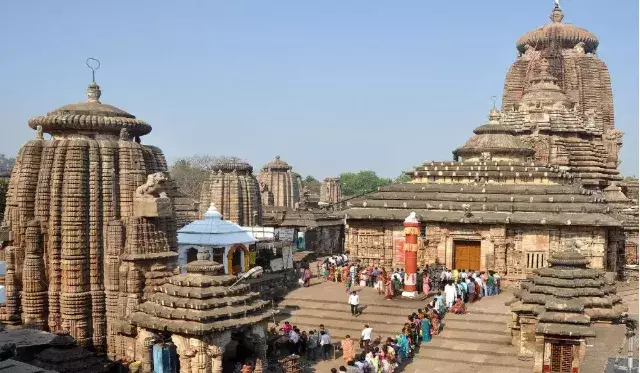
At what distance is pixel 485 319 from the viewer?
20750 mm

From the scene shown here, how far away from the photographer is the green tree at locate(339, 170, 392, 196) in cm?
11238

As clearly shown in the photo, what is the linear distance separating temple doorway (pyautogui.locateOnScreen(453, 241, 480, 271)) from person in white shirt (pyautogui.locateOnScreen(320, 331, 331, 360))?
1076 centimetres

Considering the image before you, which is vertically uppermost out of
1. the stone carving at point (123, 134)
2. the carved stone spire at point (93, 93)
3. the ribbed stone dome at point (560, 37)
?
the ribbed stone dome at point (560, 37)

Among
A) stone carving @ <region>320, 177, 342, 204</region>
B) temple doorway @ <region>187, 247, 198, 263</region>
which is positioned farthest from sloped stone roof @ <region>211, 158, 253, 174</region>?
stone carving @ <region>320, 177, 342, 204</region>

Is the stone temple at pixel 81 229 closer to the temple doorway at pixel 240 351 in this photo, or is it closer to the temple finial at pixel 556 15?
the temple doorway at pixel 240 351

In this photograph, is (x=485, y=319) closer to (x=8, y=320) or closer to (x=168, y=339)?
(x=168, y=339)

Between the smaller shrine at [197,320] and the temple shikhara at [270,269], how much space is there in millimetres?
44

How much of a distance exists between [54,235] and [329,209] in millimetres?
42835

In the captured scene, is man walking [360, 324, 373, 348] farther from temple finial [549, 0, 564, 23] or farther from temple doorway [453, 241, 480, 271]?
temple finial [549, 0, 564, 23]

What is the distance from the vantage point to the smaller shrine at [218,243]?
2469cm

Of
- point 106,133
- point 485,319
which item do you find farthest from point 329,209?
point 106,133

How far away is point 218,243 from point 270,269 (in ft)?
8.03

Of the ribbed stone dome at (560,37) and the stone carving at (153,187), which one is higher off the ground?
the ribbed stone dome at (560,37)

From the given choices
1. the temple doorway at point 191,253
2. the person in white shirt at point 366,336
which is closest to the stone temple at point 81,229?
the person in white shirt at point 366,336
